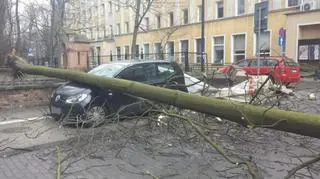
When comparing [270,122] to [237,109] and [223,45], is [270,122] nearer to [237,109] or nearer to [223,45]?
→ [237,109]

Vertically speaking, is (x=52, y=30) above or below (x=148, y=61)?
above

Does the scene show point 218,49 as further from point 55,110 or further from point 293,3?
point 55,110

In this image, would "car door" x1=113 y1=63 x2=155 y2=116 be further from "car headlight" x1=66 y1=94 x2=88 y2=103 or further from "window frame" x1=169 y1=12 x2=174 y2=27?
"window frame" x1=169 y1=12 x2=174 y2=27

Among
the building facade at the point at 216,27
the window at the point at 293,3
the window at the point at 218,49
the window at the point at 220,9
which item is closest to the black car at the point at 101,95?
the building facade at the point at 216,27

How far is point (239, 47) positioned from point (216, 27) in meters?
3.40

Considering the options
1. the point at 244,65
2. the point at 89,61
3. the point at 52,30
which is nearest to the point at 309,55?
the point at 244,65

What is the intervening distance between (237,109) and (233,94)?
3.36 m

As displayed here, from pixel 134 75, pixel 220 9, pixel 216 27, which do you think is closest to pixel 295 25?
pixel 216 27

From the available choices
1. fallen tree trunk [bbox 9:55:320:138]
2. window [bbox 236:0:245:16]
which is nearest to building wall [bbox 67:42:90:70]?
window [bbox 236:0:245:16]

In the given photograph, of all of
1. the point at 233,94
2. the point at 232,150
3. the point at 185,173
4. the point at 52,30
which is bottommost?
the point at 185,173

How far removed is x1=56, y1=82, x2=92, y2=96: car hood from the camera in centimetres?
932

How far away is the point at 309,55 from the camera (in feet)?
89.2

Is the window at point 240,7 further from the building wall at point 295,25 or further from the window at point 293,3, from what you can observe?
the building wall at point 295,25

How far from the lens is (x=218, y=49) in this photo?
37.2 metres
